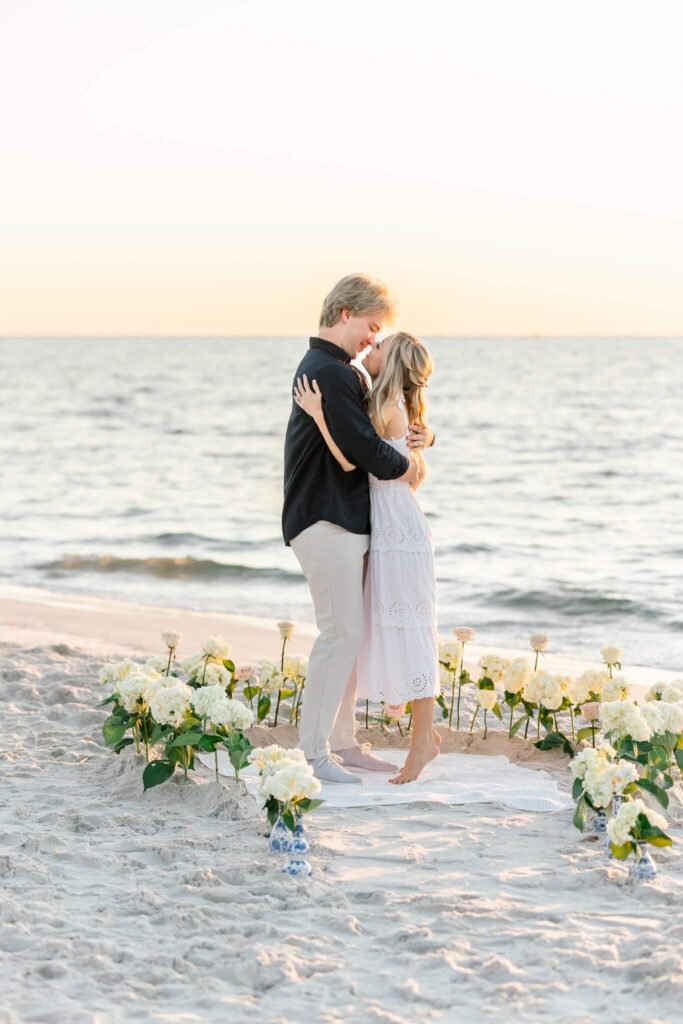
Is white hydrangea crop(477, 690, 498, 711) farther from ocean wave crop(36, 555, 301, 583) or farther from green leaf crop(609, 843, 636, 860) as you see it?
ocean wave crop(36, 555, 301, 583)

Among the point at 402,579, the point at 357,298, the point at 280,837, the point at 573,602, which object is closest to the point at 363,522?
the point at 402,579

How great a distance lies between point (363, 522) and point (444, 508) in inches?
569

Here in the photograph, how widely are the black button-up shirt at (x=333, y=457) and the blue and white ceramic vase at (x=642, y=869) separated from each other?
176 centimetres

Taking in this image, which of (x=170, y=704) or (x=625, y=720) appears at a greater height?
(x=625, y=720)

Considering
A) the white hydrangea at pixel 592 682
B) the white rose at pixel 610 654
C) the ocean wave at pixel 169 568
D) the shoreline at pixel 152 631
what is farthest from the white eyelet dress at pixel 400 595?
the ocean wave at pixel 169 568

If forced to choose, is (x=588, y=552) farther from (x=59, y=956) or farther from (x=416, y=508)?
(x=59, y=956)

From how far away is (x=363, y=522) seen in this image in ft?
16.9

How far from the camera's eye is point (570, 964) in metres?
3.43

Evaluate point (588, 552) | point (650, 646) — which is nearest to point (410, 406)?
point (650, 646)

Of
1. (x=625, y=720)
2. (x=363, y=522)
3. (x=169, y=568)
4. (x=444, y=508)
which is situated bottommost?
(x=625, y=720)

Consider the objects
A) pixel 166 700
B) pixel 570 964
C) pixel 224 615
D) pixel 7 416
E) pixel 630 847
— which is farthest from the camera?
pixel 7 416

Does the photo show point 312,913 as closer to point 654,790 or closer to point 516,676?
point 654,790

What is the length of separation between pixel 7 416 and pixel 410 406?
3589 cm

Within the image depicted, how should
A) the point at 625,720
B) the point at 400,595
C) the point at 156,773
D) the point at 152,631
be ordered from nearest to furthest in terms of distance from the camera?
the point at 625,720 → the point at 156,773 → the point at 400,595 → the point at 152,631
